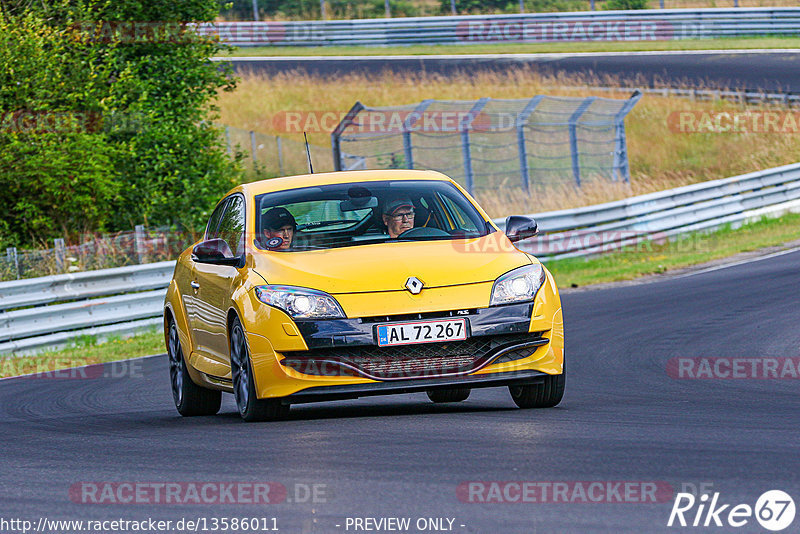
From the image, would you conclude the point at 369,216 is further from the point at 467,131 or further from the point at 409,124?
the point at 409,124

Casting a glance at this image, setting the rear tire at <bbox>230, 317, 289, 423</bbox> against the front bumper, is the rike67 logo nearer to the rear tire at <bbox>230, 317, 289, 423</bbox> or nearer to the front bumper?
the front bumper

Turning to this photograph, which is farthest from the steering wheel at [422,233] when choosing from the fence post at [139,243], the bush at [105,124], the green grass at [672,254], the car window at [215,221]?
the bush at [105,124]

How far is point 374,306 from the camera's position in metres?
7.68

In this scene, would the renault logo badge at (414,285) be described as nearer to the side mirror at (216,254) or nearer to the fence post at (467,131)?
the side mirror at (216,254)

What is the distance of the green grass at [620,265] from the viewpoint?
51.1ft

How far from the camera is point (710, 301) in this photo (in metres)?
15.4

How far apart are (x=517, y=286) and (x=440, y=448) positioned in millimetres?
1623

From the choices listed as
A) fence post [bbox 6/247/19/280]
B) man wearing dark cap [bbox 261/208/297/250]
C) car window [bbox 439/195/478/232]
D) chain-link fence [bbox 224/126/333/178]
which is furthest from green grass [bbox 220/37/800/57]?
man wearing dark cap [bbox 261/208/297/250]

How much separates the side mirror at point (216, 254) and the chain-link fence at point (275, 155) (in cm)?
2264

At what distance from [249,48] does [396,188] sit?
40.5m

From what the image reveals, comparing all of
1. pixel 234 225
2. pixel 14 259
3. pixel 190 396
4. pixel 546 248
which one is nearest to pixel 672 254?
pixel 546 248

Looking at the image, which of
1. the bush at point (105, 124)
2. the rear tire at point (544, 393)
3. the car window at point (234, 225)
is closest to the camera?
the rear tire at point (544, 393)

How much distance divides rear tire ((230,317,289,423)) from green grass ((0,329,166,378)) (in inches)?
276

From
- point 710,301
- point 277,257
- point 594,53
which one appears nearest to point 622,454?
point 277,257
